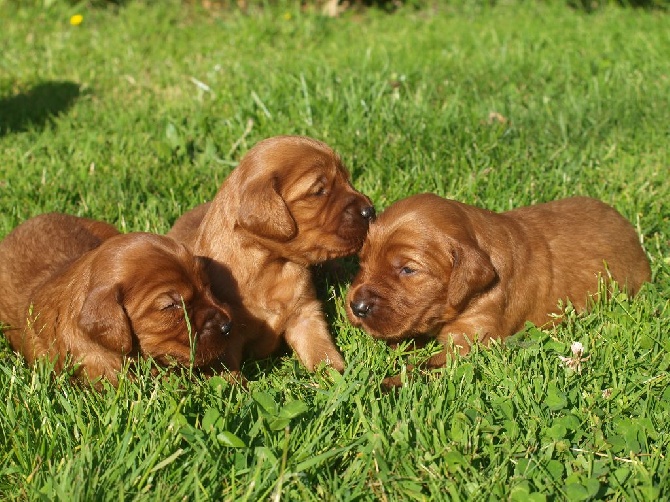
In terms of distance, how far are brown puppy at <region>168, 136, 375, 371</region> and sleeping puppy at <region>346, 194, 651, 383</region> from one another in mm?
190

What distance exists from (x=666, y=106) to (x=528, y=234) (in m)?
2.93

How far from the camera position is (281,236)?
425cm

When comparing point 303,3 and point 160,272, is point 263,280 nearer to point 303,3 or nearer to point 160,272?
point 160,272

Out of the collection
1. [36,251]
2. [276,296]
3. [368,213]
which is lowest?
[276,296]

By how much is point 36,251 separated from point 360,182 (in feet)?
6.73

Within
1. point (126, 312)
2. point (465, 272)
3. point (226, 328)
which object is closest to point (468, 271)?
point (465, 272)

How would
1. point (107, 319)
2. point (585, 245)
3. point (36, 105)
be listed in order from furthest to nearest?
point (36, 105), point (585, 245), point (107, 319)

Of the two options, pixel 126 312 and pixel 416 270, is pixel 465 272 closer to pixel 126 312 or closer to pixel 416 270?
pixel 416 270

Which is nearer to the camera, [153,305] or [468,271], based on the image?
[153,305]

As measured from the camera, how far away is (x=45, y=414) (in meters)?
3.50

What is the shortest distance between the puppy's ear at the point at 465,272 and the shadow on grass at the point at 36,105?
421 centimetres

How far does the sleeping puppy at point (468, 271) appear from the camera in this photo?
4.18 m

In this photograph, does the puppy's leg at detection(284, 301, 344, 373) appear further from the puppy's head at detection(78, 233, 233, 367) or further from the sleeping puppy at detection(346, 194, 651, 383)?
the puppy's head at detection(78, 233, 233, 367)

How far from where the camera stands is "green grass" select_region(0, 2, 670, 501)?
10.5 ft
